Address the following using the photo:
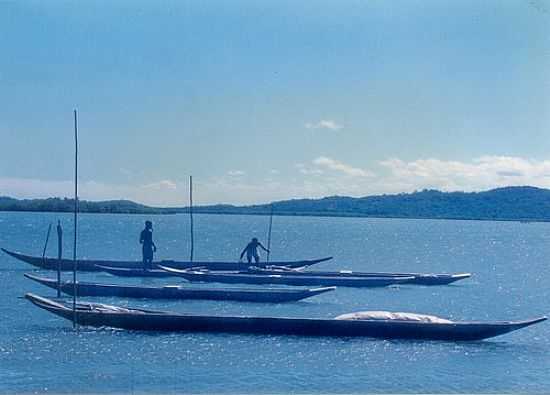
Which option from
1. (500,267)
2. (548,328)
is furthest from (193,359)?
(500,267)

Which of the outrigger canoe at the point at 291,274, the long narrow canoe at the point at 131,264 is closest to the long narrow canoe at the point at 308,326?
the outrigger canoe at the point at 291,274

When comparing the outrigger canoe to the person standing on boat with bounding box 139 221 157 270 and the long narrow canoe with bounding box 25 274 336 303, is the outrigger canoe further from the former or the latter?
the long narrow canoe with bounding box 25 274 336 303

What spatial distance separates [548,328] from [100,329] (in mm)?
8863

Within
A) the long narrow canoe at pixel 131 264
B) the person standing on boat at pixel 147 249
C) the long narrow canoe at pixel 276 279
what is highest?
the person standing on boat at pixel 147 249

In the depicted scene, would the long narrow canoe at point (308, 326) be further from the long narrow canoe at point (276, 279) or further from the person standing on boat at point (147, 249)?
the person standing on boat at point (147, 249)

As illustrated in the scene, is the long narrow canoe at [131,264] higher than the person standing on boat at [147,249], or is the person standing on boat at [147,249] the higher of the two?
the person standing on boat at [147,249]

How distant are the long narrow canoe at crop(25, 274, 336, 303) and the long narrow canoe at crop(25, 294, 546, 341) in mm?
4474

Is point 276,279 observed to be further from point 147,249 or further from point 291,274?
point 147,249

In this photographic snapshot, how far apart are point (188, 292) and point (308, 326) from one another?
598 centimetres

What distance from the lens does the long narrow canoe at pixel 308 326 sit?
1591 centimetres

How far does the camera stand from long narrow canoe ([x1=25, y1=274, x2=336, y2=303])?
21.0m

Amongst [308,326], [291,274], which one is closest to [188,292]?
[308,326]

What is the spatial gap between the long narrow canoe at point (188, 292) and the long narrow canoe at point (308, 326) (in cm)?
447

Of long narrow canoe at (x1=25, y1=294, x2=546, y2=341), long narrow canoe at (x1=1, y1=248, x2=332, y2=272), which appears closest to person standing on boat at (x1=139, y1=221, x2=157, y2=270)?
long narrow canoe at (x1=1, y1=248, x2=332, y2=272)
